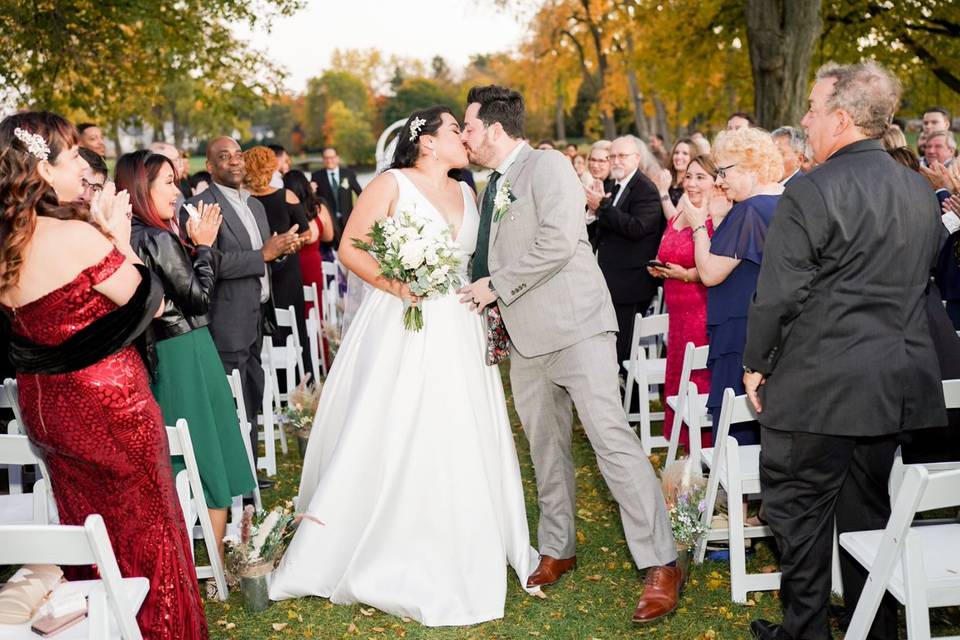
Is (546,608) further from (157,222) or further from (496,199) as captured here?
(157,222)

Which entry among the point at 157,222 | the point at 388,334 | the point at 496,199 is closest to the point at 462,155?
the point at 496,199

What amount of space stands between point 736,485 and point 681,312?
234cm

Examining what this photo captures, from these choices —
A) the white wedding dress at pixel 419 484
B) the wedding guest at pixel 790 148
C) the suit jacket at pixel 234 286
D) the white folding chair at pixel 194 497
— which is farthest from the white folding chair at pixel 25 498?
the wedding guest at pixel 790 148

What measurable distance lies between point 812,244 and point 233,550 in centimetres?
309

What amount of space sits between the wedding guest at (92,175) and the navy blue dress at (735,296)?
319 centimetres

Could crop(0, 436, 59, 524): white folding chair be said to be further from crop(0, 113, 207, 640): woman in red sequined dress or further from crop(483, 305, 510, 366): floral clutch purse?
crop(483, 305, 510, 366): floral clutch purse

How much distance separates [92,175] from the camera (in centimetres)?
454

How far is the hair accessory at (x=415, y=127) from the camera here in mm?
4543

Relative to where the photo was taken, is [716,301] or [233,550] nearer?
[233,550]

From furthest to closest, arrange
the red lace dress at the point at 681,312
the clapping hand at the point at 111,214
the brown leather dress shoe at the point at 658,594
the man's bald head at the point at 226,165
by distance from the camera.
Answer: the red lace dress at the point at 681,312 < the man's bald head at the point at 226,165 < the brown leather dress shoe at the point at 658,594 < the clapping hand at the point at 111,214

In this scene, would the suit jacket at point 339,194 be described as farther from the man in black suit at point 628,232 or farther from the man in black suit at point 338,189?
the man in black suit at point 628,232

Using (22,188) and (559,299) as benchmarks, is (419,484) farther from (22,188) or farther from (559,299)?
(22,188)

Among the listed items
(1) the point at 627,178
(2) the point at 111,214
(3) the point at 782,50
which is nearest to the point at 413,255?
(2) the point at 111,214

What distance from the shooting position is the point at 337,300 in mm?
9539
